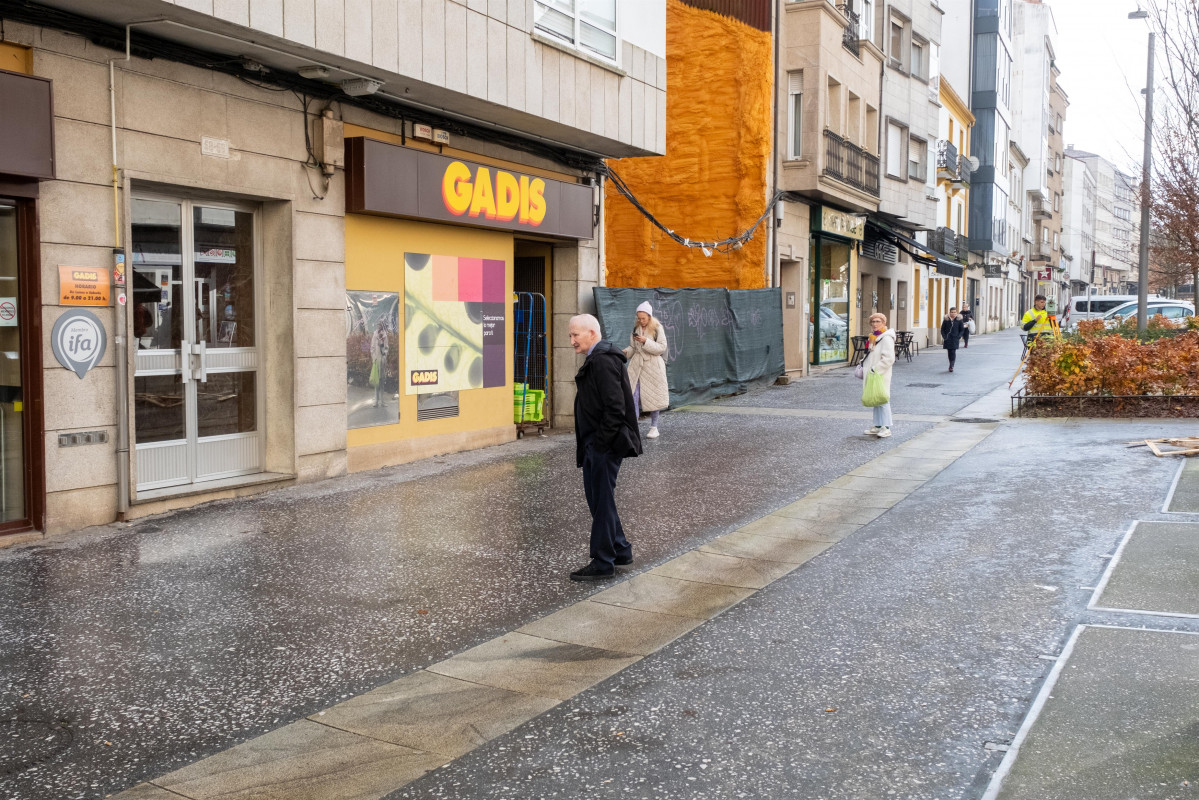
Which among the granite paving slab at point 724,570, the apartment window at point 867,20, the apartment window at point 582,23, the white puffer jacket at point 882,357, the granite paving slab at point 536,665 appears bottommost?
the granite paving slab at point 536,665

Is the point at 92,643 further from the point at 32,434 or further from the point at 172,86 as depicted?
the point at 172,86

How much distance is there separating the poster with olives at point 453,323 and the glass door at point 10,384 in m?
4.35

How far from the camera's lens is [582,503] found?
934 centimetres

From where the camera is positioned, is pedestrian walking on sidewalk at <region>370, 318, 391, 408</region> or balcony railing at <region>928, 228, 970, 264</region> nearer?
pedestrian walking on sidewalk at <region>370, 318, 391, 408</region>

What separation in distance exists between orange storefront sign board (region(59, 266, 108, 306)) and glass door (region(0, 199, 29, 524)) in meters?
0.31

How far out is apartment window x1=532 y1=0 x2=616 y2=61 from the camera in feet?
39.3

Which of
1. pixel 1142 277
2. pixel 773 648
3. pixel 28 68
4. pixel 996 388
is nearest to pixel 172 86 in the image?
pixel 28 68

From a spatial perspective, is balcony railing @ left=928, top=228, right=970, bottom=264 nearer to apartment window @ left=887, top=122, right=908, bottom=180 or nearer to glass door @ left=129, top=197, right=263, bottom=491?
apartment window @ left=887, top=122, right=908, bottom=180

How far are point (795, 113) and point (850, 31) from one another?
12.4 ft

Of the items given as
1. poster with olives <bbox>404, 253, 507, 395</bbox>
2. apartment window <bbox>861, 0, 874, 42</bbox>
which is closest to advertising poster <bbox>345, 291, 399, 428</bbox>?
poster with olives <bbox>404, 253, 507, 395</bbox>

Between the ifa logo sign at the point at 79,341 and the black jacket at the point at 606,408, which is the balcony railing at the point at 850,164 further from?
the ifa logo sign at the point at 79,341

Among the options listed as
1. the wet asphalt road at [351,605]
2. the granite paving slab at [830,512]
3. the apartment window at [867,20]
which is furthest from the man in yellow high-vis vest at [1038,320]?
the granite paving slab at [830,512]

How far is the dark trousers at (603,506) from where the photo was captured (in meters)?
6.83

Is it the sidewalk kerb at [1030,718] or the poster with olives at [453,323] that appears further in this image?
the poster with olives at [453,323]
